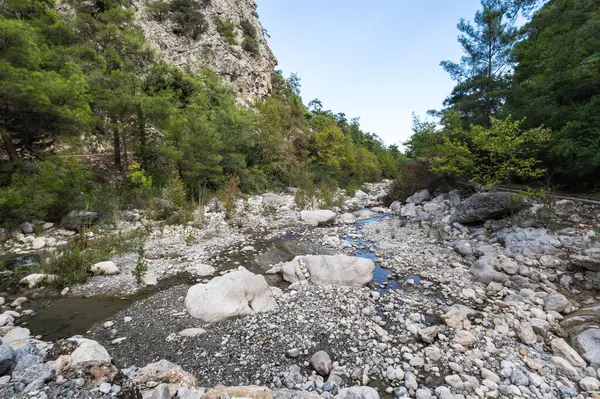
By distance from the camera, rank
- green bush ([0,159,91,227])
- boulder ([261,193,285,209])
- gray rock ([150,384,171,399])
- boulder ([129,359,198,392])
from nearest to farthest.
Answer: gray rock ([150,384,171,399]) < boulder ([129,359,198,392]) < green bush ([0,159,91,227]) < boulder ([261,193,285,209])

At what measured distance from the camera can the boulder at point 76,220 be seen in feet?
25.3

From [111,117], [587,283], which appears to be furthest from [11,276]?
[587,283]

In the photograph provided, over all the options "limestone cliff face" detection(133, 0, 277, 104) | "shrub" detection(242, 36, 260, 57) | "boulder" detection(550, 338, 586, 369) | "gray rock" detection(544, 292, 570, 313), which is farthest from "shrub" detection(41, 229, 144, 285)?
"shrub" detection(242, 36, 260, 57)

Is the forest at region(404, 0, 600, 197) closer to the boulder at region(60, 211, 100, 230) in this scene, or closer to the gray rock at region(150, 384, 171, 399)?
the gray rock at region(150, 384, 171, 399)

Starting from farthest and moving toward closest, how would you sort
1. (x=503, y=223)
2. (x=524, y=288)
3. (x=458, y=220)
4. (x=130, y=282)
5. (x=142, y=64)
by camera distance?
(x=142, y=64), (x=458, y=220), (x=503, y=223), (x=130, y=282), (x=524, y=288)

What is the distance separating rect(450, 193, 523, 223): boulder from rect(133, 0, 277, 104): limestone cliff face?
68.8 feet

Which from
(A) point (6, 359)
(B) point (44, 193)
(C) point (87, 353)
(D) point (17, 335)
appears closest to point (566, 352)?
(C) point (87, 353)

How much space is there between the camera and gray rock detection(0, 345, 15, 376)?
7.41 ft

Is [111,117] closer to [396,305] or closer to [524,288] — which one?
[396,305]

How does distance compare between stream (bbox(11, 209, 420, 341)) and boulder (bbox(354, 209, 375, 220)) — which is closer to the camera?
stream (bbox(11, 209, 420, 341))

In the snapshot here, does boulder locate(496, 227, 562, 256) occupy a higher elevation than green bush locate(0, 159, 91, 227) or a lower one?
lower

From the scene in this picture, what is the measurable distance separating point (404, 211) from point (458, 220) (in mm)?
3515

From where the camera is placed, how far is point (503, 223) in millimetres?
7824

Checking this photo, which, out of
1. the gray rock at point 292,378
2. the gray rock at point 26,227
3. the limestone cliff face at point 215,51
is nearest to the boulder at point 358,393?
the gray rock at point 292,378
